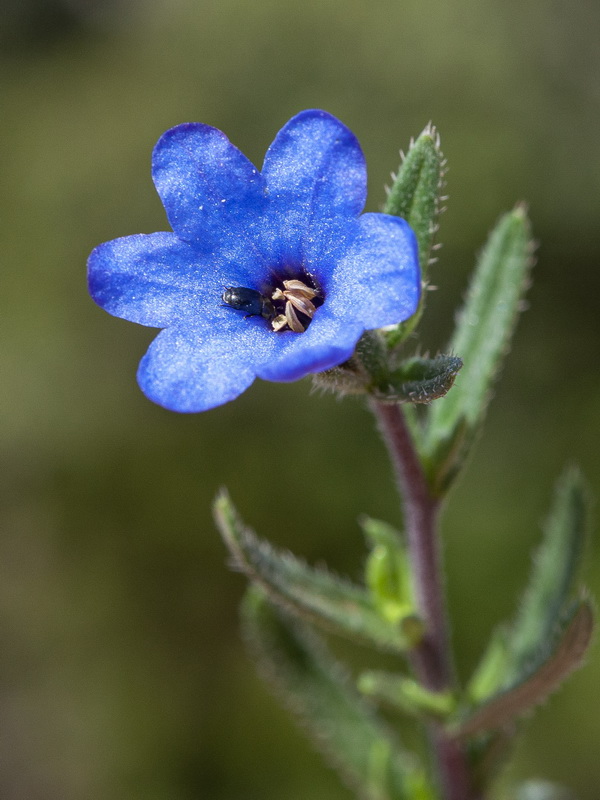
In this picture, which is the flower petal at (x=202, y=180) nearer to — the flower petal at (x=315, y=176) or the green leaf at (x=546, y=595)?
the flower petal at (x=315, y=176)

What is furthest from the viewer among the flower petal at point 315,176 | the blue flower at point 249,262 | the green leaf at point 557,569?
the green leaf at point 557,569

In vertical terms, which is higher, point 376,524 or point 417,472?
point 417,472

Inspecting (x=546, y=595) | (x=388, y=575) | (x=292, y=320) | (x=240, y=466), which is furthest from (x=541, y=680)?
(x=240, y=466)

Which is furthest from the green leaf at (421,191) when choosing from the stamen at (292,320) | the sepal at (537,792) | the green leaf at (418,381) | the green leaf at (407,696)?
the sepal at (537,792)

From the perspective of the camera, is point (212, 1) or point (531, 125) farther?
point (212, 1)

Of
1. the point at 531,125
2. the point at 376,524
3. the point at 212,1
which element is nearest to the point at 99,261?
the point at 376,524

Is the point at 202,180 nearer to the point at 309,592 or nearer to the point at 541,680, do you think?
the point at 309,592

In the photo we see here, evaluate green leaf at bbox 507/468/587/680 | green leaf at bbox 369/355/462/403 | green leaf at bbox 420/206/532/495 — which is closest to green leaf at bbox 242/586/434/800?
green leaf at bbox 507/468/587/680

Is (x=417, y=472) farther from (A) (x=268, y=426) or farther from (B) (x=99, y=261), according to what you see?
(A) (x=268, y=426)
